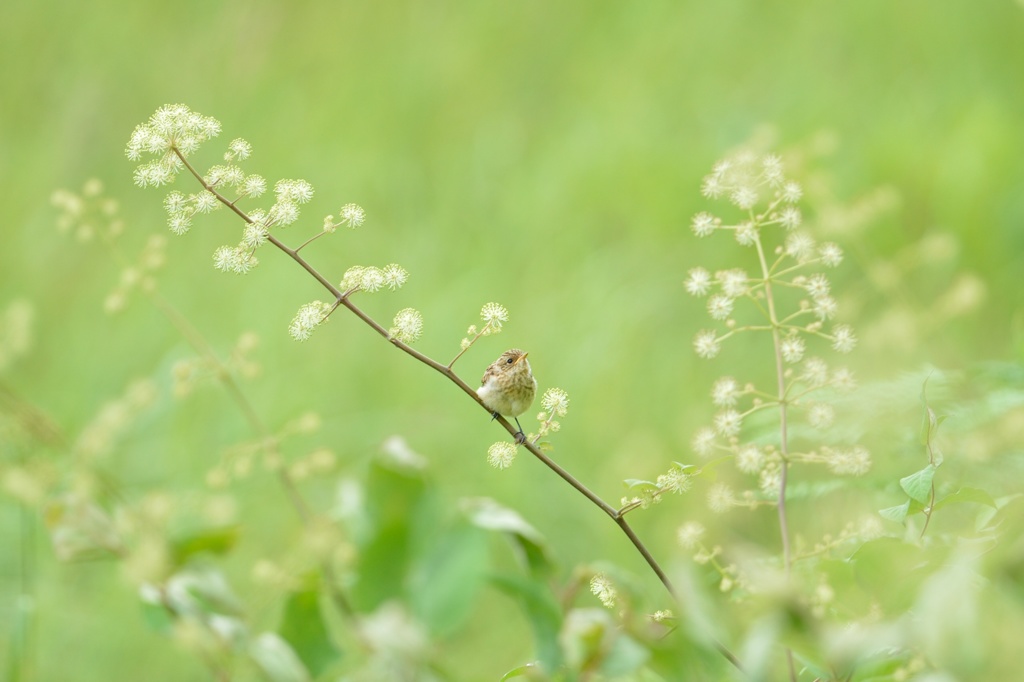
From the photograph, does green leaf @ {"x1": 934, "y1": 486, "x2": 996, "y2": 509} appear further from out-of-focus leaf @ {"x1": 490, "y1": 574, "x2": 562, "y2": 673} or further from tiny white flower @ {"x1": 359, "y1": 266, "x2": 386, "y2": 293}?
tiny white flower @ {"x1": 359, "y1": 266, "x2": 386, "y2": 293}

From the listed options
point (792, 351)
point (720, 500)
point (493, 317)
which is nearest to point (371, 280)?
point (493, 317)

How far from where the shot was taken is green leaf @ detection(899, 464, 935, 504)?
2.91ft

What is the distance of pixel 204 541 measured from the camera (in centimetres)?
100

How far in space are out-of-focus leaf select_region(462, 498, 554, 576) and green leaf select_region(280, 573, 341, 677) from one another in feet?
0.54

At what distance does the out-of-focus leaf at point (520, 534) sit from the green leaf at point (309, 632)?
0.54ft

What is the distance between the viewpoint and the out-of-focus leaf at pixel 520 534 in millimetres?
802

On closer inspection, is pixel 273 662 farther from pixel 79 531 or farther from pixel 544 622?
pixel 79 531

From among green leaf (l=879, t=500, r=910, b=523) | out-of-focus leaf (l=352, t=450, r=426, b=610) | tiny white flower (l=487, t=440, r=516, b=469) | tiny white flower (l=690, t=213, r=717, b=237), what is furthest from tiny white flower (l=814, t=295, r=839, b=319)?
out-of-focus leaf (l=352, t=450, r=426, b=610)

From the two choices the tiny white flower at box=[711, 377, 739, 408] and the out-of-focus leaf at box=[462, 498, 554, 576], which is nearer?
the out-of-focus leaf at box=[462, 498, 554, 576]

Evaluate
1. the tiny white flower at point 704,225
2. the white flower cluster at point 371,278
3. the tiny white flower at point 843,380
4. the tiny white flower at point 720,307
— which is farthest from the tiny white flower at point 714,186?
the white flower cluster at point 371,278

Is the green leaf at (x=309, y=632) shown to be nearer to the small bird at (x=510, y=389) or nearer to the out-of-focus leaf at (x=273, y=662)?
the out-of-focus leaf at (x=273, y=662)

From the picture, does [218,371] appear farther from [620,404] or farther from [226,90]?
[226,90]

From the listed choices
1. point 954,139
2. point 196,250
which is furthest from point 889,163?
point 196,250

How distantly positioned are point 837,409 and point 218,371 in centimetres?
137
